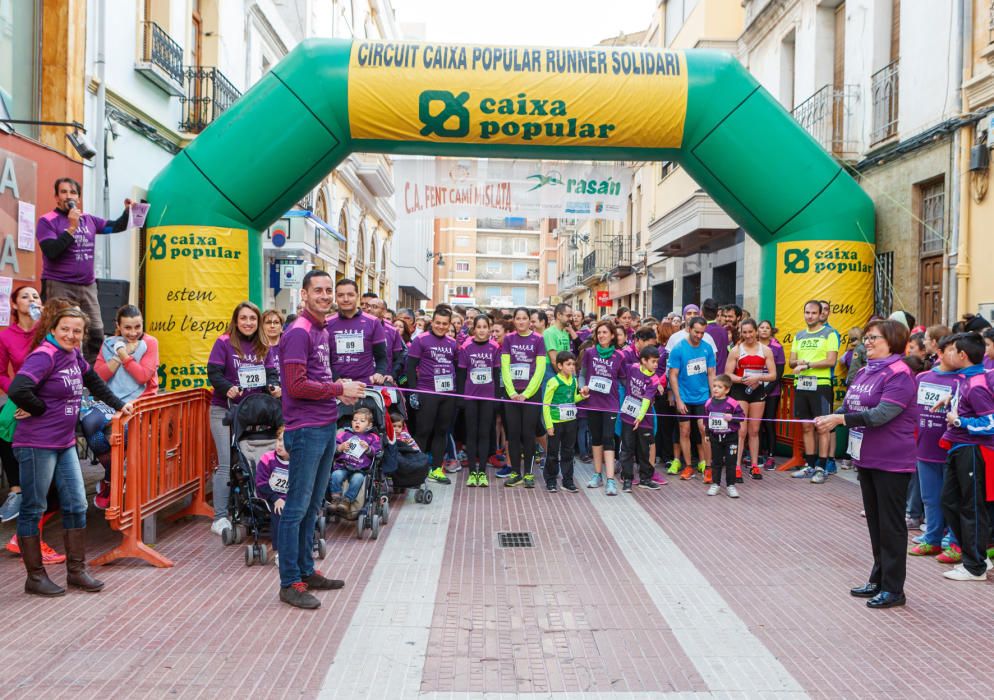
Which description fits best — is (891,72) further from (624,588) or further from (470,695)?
(470,695)

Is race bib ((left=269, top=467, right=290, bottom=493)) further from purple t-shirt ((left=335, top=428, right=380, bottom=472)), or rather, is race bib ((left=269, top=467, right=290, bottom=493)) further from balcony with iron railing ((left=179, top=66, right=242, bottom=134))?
balcony with iron railing ((left=179, top=66, right=242, bottom=134))

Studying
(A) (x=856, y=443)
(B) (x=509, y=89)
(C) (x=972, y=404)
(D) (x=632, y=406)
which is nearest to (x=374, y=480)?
(D) (x=632, y=406)

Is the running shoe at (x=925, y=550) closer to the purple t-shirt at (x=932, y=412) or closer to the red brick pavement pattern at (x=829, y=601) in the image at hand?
the red brick pavement pattern at (x=829, y=601)

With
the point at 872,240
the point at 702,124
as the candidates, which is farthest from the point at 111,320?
the point at 872,240

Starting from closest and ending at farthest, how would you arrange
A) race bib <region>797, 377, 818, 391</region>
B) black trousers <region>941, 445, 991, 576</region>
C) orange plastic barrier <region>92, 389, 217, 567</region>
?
orange plastic barrier <region>92, 389, 217, 567</region>
black trousers <region>941, 445, 991, 576</region>
race bib <region>797, 377, 818, 391</region>

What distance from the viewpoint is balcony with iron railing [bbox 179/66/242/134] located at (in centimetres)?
1372

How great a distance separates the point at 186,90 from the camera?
1380cm

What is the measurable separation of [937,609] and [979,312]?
550 centimetres

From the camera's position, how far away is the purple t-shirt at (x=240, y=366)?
6922 mm

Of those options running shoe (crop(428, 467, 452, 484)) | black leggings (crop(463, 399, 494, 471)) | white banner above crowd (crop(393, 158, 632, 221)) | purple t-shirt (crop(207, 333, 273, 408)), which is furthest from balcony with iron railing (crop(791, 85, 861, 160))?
purple t-shirt (crop(207, 333, 273, 408))

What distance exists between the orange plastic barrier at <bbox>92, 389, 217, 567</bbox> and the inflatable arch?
199 centimetres

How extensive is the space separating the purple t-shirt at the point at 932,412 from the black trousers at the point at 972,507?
39 cm

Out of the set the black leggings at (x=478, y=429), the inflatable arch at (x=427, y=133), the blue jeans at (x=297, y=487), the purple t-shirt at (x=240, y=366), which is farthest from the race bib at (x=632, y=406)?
the blue jeans at (x=297, y=487)

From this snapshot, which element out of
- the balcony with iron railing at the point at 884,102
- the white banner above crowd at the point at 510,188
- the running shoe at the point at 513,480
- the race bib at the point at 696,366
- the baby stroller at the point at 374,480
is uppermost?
the balcony with iron railing at the point at 884,102
